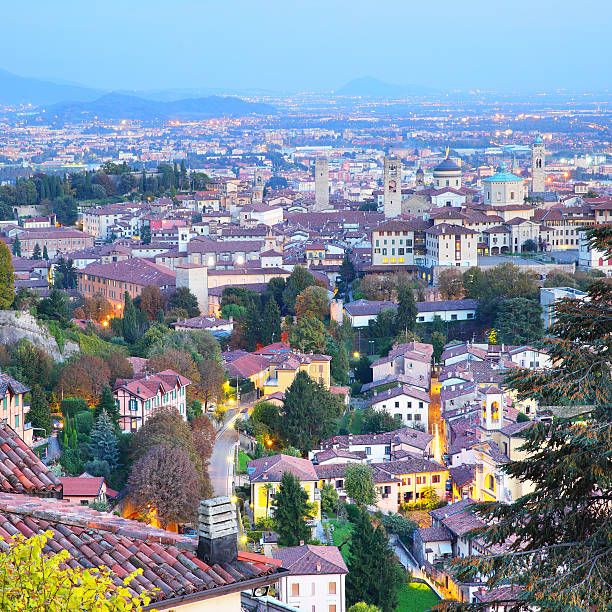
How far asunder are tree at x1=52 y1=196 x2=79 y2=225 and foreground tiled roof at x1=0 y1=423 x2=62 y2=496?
1800 inches

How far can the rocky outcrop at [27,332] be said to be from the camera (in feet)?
64.7

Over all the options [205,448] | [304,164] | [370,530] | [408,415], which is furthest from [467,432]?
[304,164]

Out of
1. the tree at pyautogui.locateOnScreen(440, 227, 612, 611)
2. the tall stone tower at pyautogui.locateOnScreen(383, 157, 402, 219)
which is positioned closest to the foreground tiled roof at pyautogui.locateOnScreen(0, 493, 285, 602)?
the tree at pyautogui.locateOnScreen(440, 227, 612, 611)

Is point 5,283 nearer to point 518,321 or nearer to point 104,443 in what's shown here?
point 104,443

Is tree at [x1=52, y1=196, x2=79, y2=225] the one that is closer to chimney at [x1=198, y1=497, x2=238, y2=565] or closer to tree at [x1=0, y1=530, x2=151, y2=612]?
chimney at [x1=198, y1=497, x2=238, y2=565]

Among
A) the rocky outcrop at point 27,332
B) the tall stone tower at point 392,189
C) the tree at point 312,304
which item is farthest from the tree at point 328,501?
the tall stone tower at point 392,189

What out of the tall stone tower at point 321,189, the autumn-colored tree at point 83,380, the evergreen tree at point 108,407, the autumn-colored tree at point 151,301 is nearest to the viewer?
the evergreen tree at point 108,407

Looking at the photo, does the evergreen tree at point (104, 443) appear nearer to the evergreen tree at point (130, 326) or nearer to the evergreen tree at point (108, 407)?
the evergreen tree at point (108, 407)

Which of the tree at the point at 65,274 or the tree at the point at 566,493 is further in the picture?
the tree at the point at 65,274

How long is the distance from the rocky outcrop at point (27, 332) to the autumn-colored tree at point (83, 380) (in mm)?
1107

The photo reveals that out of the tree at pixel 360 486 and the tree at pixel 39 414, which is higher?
the tree at pixel 39 414

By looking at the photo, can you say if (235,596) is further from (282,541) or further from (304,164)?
(304,164)

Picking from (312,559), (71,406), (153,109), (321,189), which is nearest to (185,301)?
(71,406)

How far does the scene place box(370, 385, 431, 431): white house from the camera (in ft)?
73.0
